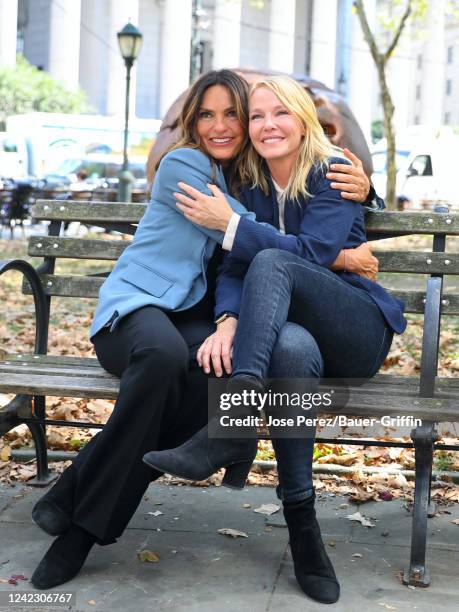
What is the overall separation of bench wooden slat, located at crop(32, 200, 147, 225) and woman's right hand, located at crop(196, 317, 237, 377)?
1.03m

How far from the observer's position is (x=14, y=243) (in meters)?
18.8

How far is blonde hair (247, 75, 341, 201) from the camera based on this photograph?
370 centimetres

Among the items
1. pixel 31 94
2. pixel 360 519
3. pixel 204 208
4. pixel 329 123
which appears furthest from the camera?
pixel 31 94

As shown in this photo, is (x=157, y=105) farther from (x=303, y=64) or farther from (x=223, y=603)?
(x=223, y=603)

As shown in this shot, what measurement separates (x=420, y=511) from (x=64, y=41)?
5640 centimetres

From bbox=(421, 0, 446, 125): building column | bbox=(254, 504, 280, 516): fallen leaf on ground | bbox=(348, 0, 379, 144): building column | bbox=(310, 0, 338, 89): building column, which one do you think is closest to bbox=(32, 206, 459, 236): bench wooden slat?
bbox=(254, 504, 280, 516): fallen leaf on ground

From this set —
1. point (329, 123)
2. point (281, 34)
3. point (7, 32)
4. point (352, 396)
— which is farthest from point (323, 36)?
point (352, 396)

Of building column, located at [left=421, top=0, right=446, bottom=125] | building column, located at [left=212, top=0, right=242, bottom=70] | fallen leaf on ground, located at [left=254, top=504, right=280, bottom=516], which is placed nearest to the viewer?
fallen leaf on ground, located at [left=254, top=504, right=280, bottom=516]

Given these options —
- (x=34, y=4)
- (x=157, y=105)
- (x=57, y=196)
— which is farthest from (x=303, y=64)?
(x=57, y=196)

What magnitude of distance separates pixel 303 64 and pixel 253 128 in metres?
70.5

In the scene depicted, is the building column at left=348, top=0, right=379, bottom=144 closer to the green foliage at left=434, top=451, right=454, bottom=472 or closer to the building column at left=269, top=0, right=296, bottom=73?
the building column at left=269, top=0, right=296, bottom=73

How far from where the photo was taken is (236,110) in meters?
3.80

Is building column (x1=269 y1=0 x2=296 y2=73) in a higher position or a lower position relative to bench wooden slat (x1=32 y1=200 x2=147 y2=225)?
higher

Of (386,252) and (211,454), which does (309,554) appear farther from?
(386,252)
